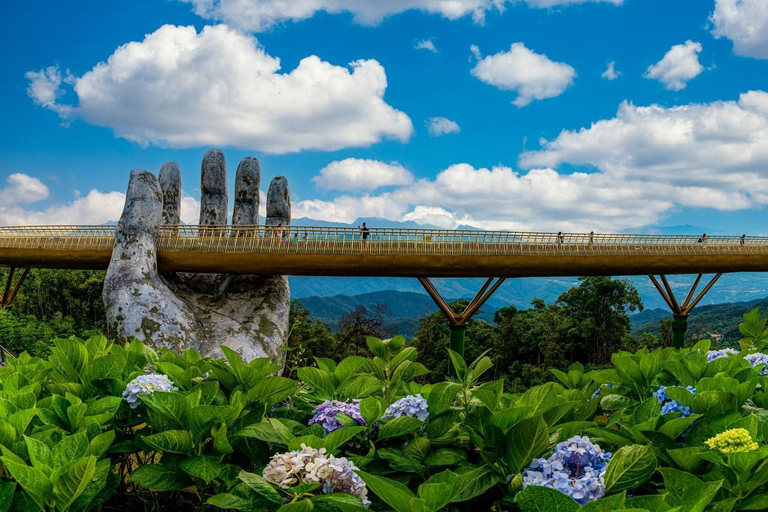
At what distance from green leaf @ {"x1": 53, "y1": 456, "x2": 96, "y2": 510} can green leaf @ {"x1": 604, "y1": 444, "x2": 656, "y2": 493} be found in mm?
1627

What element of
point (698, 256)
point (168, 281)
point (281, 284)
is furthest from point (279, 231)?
point (698, 256)

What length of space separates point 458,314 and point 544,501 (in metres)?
14.5

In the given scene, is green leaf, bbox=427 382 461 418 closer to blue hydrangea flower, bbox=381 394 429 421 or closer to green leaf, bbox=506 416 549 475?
blue hydrangea flower, bbox=381 394 429 421

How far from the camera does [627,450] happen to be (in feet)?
5.54

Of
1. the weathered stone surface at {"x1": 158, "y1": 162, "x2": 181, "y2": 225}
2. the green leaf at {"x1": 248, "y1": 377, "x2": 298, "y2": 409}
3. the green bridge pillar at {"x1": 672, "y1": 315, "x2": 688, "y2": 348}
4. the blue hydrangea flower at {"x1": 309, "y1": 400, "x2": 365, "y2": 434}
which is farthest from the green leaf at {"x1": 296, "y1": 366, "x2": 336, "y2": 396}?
the green bridge pillar at {"x1": 672, "y1": 315, "x2": 688, "y2": 348}

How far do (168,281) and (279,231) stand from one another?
3.37 meters

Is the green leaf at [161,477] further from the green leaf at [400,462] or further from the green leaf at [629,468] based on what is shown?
the green leaf at [629,468]

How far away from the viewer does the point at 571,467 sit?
1.75 metres

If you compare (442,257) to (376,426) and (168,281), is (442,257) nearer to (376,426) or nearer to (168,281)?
(168,281)

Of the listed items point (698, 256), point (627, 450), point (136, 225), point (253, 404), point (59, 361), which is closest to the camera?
point (627, 450)

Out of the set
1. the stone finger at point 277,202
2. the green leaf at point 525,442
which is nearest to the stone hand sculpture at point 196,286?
the stone finger at point 277,202

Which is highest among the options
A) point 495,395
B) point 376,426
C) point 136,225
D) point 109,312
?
point 136,225

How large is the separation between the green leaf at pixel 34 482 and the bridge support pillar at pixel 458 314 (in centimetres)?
1368

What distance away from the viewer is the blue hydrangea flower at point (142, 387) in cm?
231
